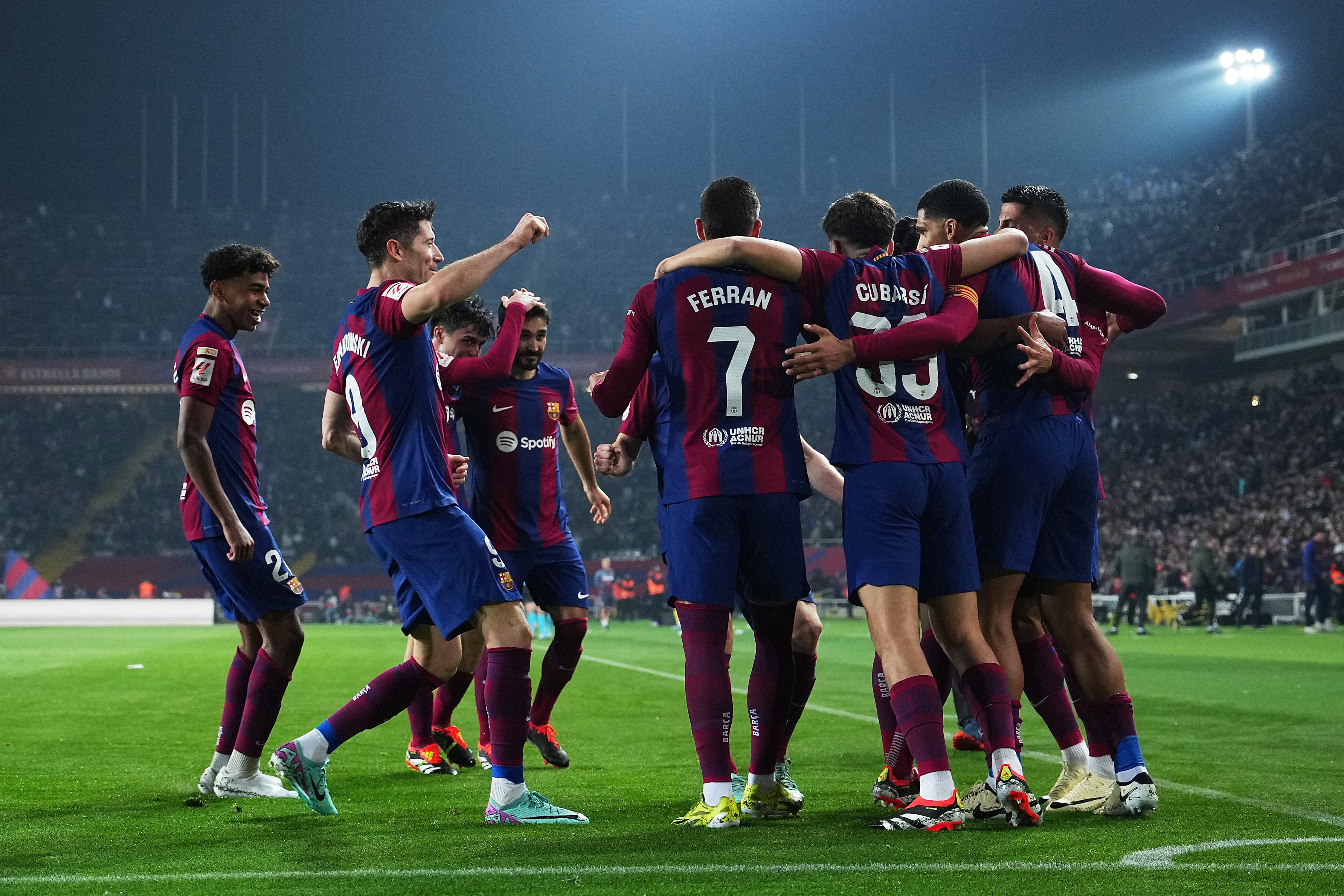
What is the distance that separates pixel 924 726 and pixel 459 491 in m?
2.58

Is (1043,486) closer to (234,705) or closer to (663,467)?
(663,467)

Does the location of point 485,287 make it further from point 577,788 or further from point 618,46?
point 577,788

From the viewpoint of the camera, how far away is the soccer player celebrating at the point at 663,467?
4.52 meters

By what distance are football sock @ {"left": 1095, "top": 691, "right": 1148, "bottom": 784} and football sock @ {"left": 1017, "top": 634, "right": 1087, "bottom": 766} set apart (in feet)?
0.37

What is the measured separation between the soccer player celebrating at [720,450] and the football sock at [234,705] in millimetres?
2194

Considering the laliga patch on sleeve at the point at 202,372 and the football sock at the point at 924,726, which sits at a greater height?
the laliga patch on sleeve at the point at 202,372

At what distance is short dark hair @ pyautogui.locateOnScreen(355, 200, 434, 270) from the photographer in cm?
459

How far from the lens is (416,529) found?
14.2ft

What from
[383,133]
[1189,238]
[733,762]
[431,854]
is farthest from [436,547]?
[383,133]

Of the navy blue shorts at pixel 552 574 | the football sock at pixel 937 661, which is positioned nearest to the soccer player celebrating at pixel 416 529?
the navy blue shorts at pixel 552 574

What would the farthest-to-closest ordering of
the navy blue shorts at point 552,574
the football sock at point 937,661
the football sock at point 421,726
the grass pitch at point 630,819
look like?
1. the navy blue shorts at point 552,574
2. the football sock at point 421,726
3. the football sock at point 937,661
4. the grass pitch at point 630,819

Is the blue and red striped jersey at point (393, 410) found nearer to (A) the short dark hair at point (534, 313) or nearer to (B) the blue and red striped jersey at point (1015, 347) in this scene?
(A) the short dark hair at point (534, 313)

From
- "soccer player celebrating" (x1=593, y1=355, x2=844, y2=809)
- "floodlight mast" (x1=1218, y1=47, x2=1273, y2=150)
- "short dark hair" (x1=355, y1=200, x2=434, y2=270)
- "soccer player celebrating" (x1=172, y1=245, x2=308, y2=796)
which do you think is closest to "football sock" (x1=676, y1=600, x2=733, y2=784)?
"soccer player celebrating" (x1=593, y1=355, x2=844, y2=809)

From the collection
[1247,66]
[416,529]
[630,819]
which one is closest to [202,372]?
[416,529]
